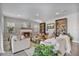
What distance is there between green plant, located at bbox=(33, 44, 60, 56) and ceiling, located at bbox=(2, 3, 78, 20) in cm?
47

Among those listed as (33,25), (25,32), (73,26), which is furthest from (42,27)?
(73,26)

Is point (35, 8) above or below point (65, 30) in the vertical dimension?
above

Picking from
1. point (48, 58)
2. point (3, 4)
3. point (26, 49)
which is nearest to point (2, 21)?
point (3, 4)

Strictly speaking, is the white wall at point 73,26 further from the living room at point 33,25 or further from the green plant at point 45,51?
the green plant at point 45,51

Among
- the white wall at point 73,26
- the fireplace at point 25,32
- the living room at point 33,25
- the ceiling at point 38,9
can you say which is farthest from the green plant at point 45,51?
the ceiling at point 38,9

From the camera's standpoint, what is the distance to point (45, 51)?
196 cm

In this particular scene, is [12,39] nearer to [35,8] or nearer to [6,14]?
[6,14]

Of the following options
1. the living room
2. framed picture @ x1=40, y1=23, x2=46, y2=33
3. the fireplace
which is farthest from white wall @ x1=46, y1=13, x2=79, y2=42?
the fireplace

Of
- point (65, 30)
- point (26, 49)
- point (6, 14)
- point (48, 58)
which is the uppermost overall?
point (6, 14)

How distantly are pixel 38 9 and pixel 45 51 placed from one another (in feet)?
2.25

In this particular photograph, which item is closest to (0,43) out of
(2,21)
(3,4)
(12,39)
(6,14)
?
(12,39)

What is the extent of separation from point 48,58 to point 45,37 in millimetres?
345

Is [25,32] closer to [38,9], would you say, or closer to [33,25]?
[33,25]

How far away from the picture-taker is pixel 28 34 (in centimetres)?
193
